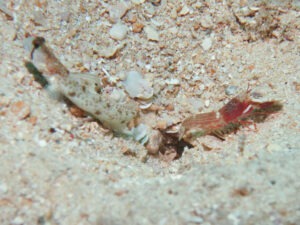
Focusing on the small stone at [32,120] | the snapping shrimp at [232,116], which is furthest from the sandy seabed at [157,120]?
the snapping shrimp at [232,116]

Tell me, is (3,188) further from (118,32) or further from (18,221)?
(118,32)

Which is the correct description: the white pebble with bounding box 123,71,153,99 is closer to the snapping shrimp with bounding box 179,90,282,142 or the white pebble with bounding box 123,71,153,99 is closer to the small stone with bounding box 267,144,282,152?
the snapping shrimp with bounding box 179,90,282,142

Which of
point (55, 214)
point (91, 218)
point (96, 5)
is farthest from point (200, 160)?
point (96, 5)

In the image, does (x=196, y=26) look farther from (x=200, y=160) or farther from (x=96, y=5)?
(x=200, y=160)

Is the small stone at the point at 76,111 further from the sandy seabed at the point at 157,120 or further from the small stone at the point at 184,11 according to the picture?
the small stone at the point at 184,11

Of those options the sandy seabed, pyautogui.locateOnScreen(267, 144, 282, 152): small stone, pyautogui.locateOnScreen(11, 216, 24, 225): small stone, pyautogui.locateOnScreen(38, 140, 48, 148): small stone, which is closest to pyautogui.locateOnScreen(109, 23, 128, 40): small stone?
the sandy seabed

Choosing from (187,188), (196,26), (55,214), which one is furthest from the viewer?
(196,26)
